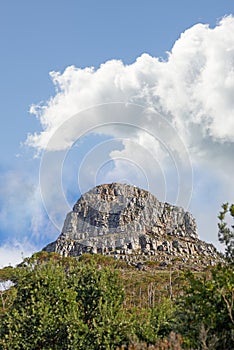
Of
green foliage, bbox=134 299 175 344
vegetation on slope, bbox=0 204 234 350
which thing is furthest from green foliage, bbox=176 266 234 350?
green foliage, bbox=134 299 175 344

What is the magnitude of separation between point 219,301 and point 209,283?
560 mm

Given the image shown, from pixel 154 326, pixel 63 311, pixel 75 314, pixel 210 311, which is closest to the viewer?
pixel 210 311

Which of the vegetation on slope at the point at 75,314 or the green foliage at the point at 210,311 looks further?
the vegetation on slope at the point at 75,314

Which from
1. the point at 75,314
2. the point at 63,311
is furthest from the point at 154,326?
the point at 63,311

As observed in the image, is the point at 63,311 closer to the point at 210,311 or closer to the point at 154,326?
the point at 154,326

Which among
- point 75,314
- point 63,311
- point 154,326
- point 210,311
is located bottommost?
point 210,311

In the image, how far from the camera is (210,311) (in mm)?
12883

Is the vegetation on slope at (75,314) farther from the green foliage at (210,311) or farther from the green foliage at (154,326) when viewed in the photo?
the green foliage at (210,311)

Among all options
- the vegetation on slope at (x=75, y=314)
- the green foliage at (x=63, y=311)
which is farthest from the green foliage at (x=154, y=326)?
the green foliage at (x=63, y=311)

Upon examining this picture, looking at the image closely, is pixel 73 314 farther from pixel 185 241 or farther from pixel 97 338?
pixel 185 241

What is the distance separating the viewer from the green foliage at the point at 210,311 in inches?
483

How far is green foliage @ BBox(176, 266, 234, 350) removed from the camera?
12258 mm

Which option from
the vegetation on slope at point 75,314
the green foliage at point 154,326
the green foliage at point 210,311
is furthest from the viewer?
the vegetation on slope at point 75,314

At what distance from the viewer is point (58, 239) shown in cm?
19975
